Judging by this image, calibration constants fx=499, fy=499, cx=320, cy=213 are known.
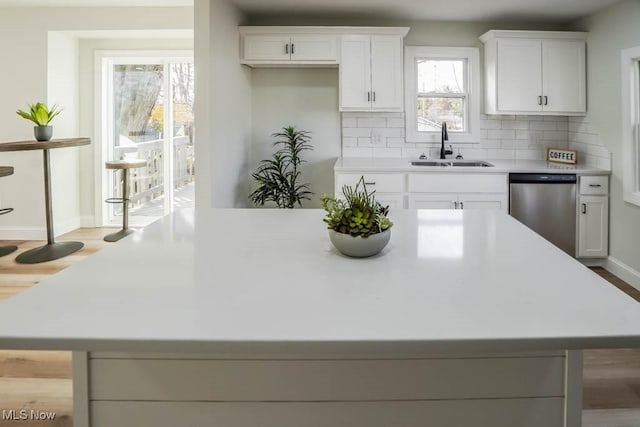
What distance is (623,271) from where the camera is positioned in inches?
171

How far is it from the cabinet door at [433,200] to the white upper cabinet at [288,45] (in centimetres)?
159

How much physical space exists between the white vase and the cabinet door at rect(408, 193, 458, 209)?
3.04 m

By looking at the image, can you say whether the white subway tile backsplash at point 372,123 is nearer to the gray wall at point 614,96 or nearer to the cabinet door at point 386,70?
the cabinet door at point 386,70

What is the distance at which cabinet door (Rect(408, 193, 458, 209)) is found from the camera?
456 cm

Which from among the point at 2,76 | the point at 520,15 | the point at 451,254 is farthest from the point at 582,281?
the point at 2,76

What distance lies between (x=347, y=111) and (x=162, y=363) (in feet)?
13.3

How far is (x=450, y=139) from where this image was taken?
5273mm

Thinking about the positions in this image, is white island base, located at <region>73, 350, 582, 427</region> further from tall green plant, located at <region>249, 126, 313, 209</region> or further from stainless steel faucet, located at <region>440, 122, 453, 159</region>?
stainless steel faucet, located at <region>440, 122, 453, 159</region>

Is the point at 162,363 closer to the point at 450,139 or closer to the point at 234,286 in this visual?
the point at 234,286

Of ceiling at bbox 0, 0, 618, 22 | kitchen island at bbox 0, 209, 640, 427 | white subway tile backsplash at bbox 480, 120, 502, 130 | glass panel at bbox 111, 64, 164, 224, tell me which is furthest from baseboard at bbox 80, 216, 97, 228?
kitchen island at bbox 0, 209, 640, 427

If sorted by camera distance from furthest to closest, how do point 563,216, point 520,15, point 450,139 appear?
point 450,139 → point 520,15 → point 563,216

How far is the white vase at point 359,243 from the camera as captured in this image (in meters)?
1.56

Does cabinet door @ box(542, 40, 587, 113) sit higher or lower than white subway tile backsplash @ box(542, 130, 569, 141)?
higher

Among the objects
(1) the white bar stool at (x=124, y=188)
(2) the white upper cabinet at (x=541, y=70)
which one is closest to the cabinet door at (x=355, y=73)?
(2) the white upper cabinet at (x=541, y=70)
